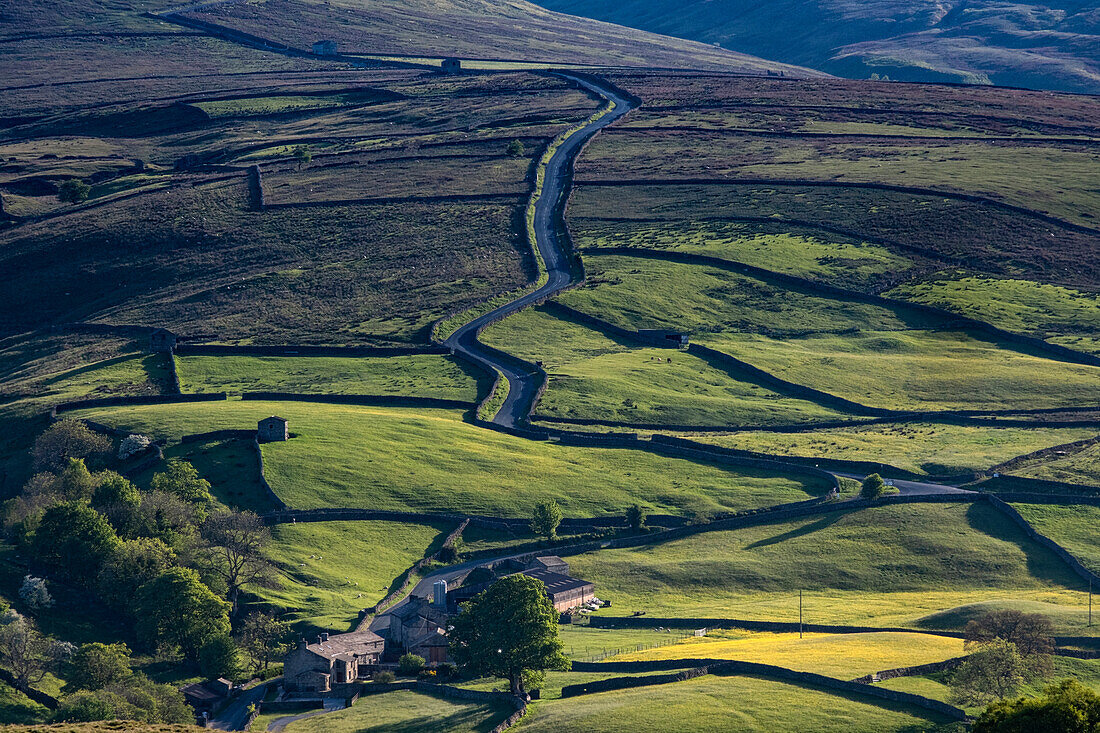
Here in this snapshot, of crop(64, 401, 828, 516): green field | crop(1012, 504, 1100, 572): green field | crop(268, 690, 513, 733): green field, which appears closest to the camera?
crop(268, 690, 513, 733): green field

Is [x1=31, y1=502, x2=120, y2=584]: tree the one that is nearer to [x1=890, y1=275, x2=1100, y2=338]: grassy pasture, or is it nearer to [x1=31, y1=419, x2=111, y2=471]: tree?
[x1=31, y1=419, x2=111, y2=471]: tree

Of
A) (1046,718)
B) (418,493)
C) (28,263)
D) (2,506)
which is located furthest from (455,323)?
(1046,718)

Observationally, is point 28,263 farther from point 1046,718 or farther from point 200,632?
point 1046,718

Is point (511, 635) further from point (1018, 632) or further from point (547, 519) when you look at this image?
point (1018, 632)

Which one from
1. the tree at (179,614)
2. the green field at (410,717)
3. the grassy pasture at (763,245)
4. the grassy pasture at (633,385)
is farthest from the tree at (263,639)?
the grassy pasture at (763,245)

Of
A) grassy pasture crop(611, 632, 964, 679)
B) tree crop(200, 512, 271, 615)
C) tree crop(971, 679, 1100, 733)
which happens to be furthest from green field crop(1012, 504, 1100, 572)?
tree crop(200, 512, 271, 615)

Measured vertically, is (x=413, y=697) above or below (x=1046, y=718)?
below

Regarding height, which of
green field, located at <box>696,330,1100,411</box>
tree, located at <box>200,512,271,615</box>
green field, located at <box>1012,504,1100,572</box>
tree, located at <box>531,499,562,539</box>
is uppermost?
green field, located at <box>696,330,1100,411</box>
